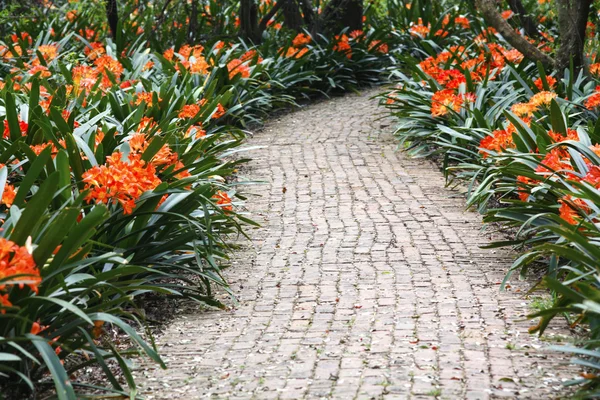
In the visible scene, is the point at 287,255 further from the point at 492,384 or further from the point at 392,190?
the point at 492,384

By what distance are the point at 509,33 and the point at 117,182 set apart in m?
4.62

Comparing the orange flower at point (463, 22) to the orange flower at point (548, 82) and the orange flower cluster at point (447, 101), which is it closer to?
the orange flower at point (548, 82)

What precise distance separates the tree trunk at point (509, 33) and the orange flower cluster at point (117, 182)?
176 inches

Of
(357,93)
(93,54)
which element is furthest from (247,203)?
(357,93)

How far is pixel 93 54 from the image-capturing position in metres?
8.49

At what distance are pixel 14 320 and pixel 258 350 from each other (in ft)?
3.60

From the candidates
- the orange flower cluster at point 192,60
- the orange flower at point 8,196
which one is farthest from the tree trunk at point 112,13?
the orange flower at point 8,196

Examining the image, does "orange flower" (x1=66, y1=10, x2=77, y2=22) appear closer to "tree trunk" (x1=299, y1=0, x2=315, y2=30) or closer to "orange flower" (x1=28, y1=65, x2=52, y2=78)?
"tree trunk" (x1=299, y1=0, x2=315, y2=30)

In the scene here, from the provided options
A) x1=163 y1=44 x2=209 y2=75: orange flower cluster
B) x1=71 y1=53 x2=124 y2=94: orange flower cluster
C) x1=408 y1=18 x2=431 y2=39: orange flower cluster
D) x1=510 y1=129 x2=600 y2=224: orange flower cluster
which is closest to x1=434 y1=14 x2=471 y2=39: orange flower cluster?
x1=408 y1=18 x2=431 y2=39: orange flower cluster

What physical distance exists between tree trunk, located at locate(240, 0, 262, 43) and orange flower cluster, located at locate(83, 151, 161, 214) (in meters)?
7.12

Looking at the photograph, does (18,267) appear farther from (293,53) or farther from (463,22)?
(463,22)

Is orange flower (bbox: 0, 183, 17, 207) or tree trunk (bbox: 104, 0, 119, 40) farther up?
tree trunk (bbox: 104, 0, 119, 40)

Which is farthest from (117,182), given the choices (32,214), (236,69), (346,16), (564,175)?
(346,16)

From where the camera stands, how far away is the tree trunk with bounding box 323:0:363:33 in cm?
1130
